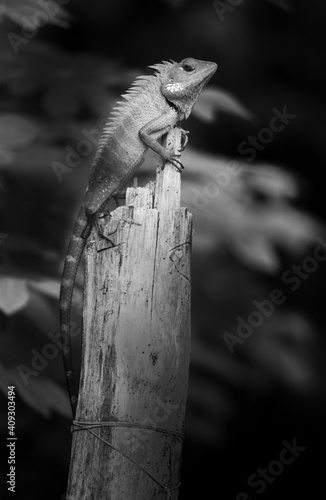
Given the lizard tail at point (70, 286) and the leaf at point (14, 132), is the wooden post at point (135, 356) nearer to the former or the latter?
the lizard tail at point (70, 286)

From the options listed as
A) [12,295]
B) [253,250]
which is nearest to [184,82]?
[12,295]

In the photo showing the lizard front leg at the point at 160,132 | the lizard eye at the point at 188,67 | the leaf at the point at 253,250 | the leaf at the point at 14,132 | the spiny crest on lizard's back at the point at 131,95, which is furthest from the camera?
the leaf at the point at 253,250

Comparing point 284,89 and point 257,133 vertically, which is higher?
point 284,89

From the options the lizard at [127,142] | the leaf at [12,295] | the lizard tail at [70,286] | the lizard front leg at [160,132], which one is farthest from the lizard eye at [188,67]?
the leaf at [12,295]

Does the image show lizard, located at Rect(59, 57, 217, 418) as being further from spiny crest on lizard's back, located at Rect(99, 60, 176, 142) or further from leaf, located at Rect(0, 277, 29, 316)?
leaf, located at Rect(0, 277, 29, 316)

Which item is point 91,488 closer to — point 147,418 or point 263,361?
point 147,418

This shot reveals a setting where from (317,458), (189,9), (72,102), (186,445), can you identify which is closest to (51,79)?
(72,102)
